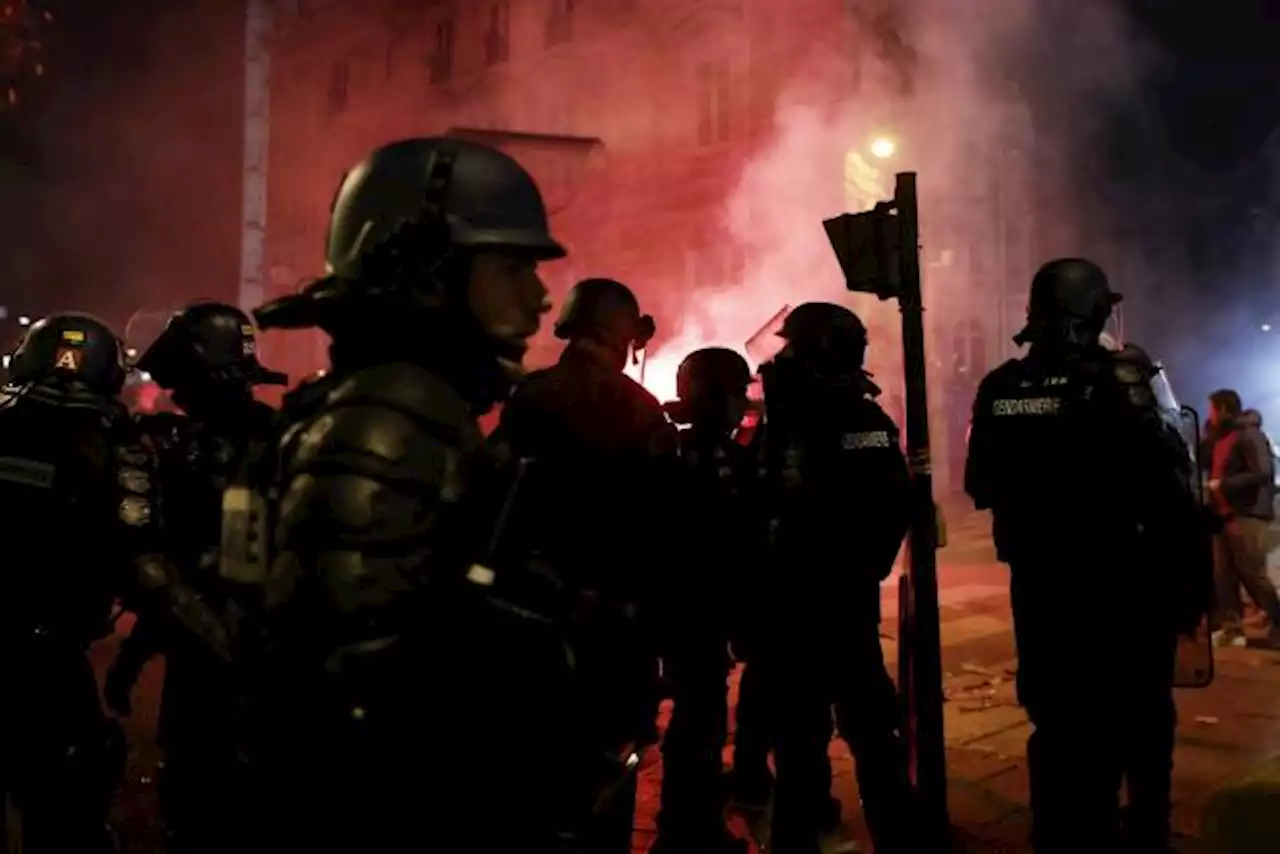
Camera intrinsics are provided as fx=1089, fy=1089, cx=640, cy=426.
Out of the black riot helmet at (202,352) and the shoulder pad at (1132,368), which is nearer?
the shoulder pad at (1132,368)

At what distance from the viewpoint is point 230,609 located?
92.4 inches

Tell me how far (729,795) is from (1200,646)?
82.8 inches

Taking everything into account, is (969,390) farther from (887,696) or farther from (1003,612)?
(887,696)

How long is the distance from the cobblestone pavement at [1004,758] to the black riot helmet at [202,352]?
2.06 meters

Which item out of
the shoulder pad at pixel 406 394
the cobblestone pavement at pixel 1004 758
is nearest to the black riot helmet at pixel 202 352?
the cobblestone pavement at pixel 1004 758

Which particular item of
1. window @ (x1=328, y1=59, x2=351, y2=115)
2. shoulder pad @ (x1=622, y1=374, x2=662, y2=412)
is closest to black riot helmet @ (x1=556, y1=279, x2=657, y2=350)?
shoulder pad @ (x1=622, y1=374, x2=662, y2=412)

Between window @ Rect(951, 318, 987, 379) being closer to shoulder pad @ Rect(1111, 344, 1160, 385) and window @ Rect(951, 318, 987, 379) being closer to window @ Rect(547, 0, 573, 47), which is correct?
window @ Rect(547, 0, 573, 47)

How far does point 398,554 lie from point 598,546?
65cm

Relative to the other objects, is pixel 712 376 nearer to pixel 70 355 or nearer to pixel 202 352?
pixel 202 352

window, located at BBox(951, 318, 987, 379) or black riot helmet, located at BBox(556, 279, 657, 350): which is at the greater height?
window, located at BBox(951, 318, 987, 379)

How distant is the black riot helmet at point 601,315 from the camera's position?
3.35 m

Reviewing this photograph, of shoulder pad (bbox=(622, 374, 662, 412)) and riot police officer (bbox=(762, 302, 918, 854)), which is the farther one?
riot police officer (bbox=(762, 302, 918, 854))

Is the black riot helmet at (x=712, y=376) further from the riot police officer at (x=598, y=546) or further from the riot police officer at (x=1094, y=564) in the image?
the riot police officer at (x=598, y=546)

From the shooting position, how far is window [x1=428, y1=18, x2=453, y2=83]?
27.4 m
